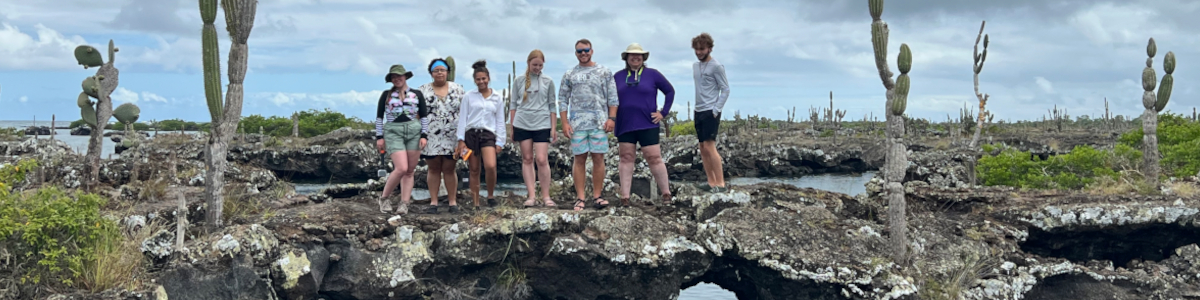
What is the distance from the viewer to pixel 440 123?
9844mm

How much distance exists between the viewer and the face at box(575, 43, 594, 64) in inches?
379

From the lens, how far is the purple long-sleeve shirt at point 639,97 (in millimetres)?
9727

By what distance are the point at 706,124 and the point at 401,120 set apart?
3.57 metres

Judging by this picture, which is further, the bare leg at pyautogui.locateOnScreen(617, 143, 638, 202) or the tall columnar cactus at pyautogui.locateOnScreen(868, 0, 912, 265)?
the bare leg at pyautogui.locateOnScreen(617, 143, 638, 202)

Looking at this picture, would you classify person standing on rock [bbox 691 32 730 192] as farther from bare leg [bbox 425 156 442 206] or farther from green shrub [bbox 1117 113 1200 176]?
green shrub [bbox 1117 113 1200 176]

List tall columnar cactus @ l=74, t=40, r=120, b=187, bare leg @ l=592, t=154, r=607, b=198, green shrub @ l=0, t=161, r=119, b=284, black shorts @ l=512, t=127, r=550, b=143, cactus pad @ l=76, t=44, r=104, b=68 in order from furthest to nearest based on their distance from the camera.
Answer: cactus pad @ l=76, t=44, r=104, b=68, tall columnar cactus @ l=74, t=40, r=120, b=187, bare leg @ l=592, t=154, r=607, b=198, black shorts @ l=512, t=127, r=550, b=143, green shrub @ l=0, t=161, r=119, b=284

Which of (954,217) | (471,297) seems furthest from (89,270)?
(954,217)

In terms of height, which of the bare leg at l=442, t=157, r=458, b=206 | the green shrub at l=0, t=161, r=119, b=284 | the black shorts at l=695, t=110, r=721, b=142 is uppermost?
the black shorts at l=695, t=110, r=721, b=142

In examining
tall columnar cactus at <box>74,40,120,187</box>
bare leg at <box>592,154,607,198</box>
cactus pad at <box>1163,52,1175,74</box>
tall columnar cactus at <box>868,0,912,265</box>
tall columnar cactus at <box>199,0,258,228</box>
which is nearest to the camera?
tall columnar cactus at <box>868,0,912,265</box>

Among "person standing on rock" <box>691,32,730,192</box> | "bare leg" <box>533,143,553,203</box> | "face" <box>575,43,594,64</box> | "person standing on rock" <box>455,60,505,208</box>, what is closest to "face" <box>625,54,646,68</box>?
"face" <box>575,43,594,64</box>

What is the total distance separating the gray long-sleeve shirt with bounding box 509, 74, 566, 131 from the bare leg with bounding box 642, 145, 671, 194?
1111 mm

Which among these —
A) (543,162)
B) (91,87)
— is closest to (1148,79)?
(543,162)

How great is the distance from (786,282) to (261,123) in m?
57.8

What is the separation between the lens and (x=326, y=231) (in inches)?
364
